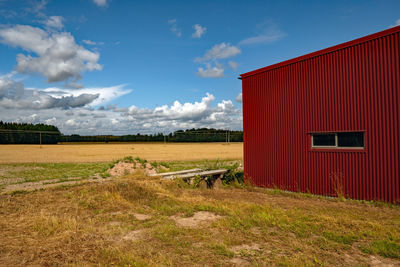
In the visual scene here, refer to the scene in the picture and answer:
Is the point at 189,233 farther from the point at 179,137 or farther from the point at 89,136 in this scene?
the point at 89,136

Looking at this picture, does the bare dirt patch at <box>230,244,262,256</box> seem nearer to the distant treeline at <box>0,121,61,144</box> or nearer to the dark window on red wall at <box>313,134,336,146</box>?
the dark window on red wall at <box>313,134,336,146</box>

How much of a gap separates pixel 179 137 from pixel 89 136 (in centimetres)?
3131

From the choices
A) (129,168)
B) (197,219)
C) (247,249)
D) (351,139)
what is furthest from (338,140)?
(129,168)

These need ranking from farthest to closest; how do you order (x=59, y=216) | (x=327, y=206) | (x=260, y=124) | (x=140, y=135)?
(x=140, y=135), (x=260, y=124), (x=327, y=206), (x=59, y=216)

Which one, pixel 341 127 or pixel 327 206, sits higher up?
pixel 341 127

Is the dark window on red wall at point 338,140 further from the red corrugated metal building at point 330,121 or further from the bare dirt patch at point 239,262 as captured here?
the bare dirt patch at point 239,262

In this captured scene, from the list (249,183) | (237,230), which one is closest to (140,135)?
(249,183)

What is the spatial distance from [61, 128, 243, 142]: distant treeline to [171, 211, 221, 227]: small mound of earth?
7145 centimetres

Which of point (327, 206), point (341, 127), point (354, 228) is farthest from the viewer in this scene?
point (341, 127)

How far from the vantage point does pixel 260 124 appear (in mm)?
12055

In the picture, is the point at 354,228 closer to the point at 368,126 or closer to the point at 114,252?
the point at 368,126

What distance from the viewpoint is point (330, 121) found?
972 centimetres

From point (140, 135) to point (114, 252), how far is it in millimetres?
89450

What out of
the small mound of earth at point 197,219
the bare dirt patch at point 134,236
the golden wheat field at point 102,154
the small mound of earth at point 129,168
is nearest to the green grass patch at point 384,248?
the small mound of earth at point 197,219
